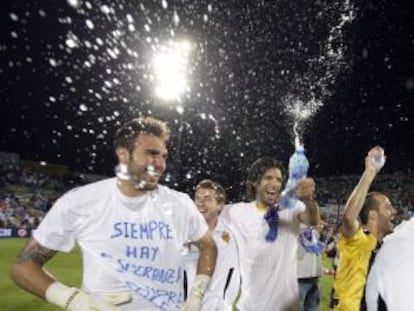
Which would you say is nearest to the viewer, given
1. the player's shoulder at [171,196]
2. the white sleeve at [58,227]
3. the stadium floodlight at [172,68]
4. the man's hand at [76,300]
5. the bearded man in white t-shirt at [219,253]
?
the man's hand at [76,300]

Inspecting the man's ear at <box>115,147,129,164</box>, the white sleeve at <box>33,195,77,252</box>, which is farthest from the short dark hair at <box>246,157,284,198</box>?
the white sleeve at <box>33,195,77,252</box>

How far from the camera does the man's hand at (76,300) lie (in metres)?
3.02

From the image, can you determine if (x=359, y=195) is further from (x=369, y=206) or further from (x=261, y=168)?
(x=261, y=168)

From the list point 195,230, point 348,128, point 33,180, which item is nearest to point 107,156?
point 33,180

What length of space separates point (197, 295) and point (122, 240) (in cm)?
62

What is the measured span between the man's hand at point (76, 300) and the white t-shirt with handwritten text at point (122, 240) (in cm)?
13

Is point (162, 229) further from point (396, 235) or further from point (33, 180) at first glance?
point (33, 180)

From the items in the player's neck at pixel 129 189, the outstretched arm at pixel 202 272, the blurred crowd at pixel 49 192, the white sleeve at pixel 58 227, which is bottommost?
the outstretched arm at pixel 202 272

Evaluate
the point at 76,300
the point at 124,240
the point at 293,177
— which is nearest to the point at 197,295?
the point at 124,240

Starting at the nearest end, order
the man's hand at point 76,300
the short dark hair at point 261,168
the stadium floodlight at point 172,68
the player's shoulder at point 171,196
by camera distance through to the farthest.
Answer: the man's hand at point 76,300
the player's shoulder at point 171,196
the short dark hair at point 261,168
the stadium floodlight at point 172,68

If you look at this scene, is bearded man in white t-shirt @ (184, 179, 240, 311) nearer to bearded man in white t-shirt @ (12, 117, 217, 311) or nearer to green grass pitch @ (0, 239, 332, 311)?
bearded man in white t-shirt @ (12, 117, 217, 311)

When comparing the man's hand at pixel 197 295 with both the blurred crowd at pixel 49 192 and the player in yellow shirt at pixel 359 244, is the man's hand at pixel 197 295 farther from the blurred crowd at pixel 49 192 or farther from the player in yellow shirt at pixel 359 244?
the blurred crowd at pixel 49 192

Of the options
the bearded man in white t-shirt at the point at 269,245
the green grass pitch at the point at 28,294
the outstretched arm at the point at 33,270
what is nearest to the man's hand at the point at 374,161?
the bearded man in white t-shirt at the point at 269,245

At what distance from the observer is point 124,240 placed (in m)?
3.22
